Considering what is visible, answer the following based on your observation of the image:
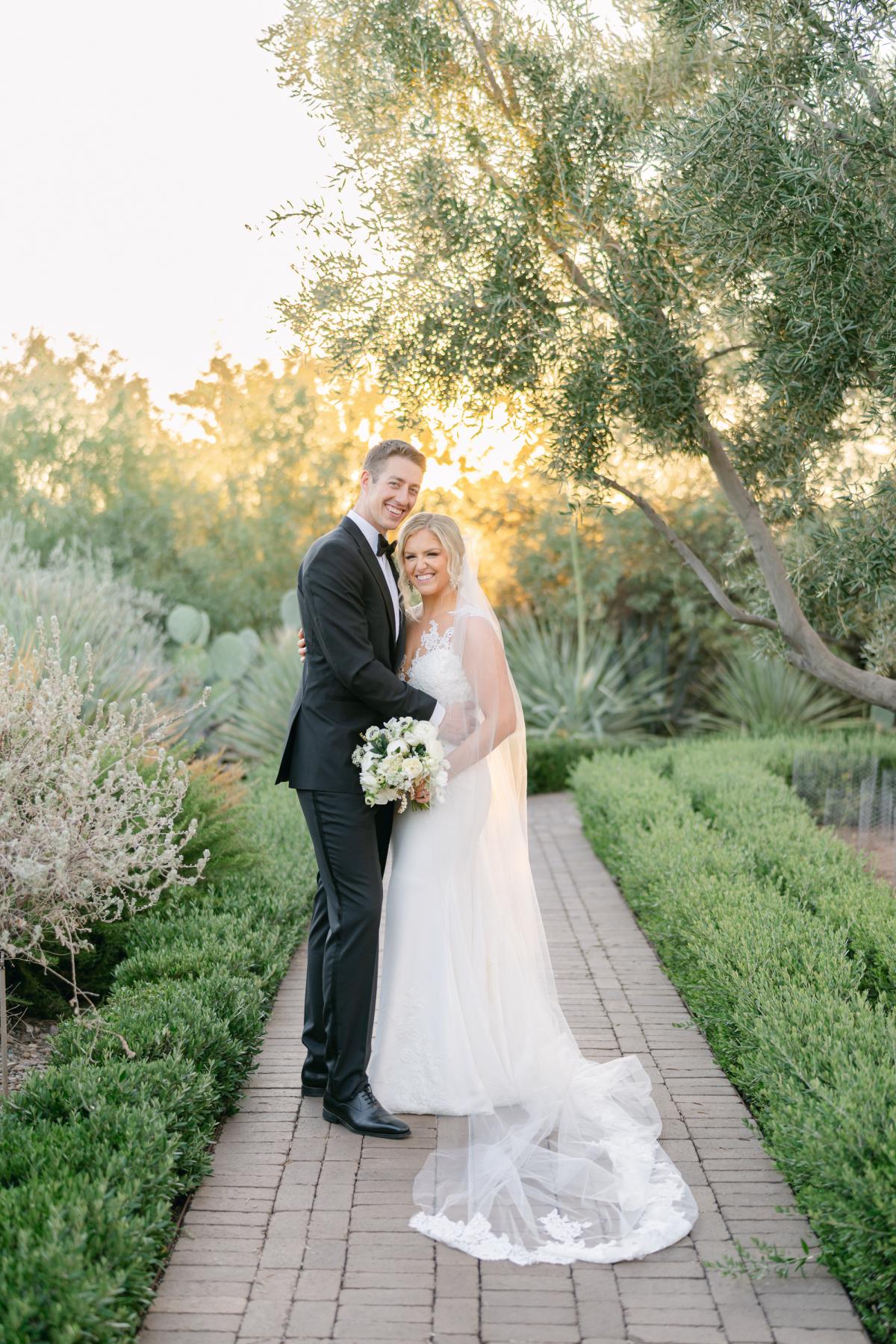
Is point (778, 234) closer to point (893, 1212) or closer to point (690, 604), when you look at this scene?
point (893, 1212)

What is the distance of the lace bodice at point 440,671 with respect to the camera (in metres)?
4.25

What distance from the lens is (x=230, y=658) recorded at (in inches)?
542

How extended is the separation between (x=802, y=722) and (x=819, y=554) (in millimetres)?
7950

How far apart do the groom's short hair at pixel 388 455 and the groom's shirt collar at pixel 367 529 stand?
0.16m

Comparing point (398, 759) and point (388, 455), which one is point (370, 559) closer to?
point (388, 455)

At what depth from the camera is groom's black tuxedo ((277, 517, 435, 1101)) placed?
12.8ft

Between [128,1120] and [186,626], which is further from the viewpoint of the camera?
[186,626]

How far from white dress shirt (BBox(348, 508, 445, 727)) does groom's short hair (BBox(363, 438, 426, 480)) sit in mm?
163

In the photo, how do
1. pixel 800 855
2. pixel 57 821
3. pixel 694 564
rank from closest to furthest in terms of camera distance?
pixel 57 821
pixel 800 855
pixel 694 564

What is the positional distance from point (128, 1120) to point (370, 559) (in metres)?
1.90

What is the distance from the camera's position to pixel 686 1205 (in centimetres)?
331

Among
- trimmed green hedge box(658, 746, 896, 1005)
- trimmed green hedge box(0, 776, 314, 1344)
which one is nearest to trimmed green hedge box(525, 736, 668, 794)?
trimmed green hedge box(658, 746, 896, 1005)

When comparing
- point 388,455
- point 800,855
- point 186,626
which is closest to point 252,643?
point 186,626

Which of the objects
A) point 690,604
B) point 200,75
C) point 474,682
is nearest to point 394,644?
point 474,682
